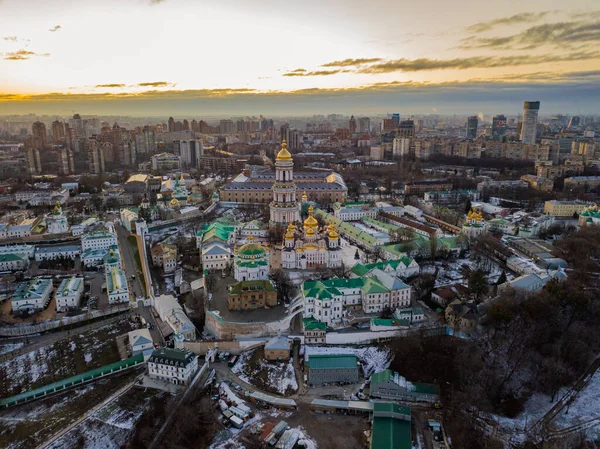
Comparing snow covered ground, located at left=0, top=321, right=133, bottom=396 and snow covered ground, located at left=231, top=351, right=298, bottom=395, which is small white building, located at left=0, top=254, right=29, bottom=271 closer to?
snow covered ground, located at left=0, top=321, right=133, bottom=396

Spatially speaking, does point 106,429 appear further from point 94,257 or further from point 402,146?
point 402,146

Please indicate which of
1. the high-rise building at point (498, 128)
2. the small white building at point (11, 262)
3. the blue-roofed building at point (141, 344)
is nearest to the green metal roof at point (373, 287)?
the blue-roofed building at point (141, 344)

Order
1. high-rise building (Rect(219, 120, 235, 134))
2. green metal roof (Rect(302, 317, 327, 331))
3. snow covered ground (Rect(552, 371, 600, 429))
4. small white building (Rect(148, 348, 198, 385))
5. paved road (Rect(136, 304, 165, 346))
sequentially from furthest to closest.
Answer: high-rise building (Rect(219, 120, 235, 134)), paved road (Rect(136, 304, 165, 346)), green metal roof (Rect(302, 317, 327, 331)), small white building (Rect(148, 348, 198, 385)), snow covered ground (Rect(552, 371, 600, 429))

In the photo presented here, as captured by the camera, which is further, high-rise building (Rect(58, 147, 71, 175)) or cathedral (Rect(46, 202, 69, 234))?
high-rise building (Rect(58, 147, 71, 175))

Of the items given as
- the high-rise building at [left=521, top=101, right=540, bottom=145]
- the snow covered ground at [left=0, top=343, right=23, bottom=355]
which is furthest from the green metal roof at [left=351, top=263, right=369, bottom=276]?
the high-rise building at [left=521, top=101, right=540, bottom=145]

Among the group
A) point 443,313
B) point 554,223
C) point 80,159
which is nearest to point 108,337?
point 443,313

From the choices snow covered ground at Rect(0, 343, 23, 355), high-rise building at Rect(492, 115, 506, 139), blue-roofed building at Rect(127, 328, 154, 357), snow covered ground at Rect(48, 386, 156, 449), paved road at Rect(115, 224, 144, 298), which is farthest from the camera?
high-rise building at Rect(492, 115, 506, 139)

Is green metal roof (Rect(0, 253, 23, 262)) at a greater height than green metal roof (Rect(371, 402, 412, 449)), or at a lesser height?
greater
